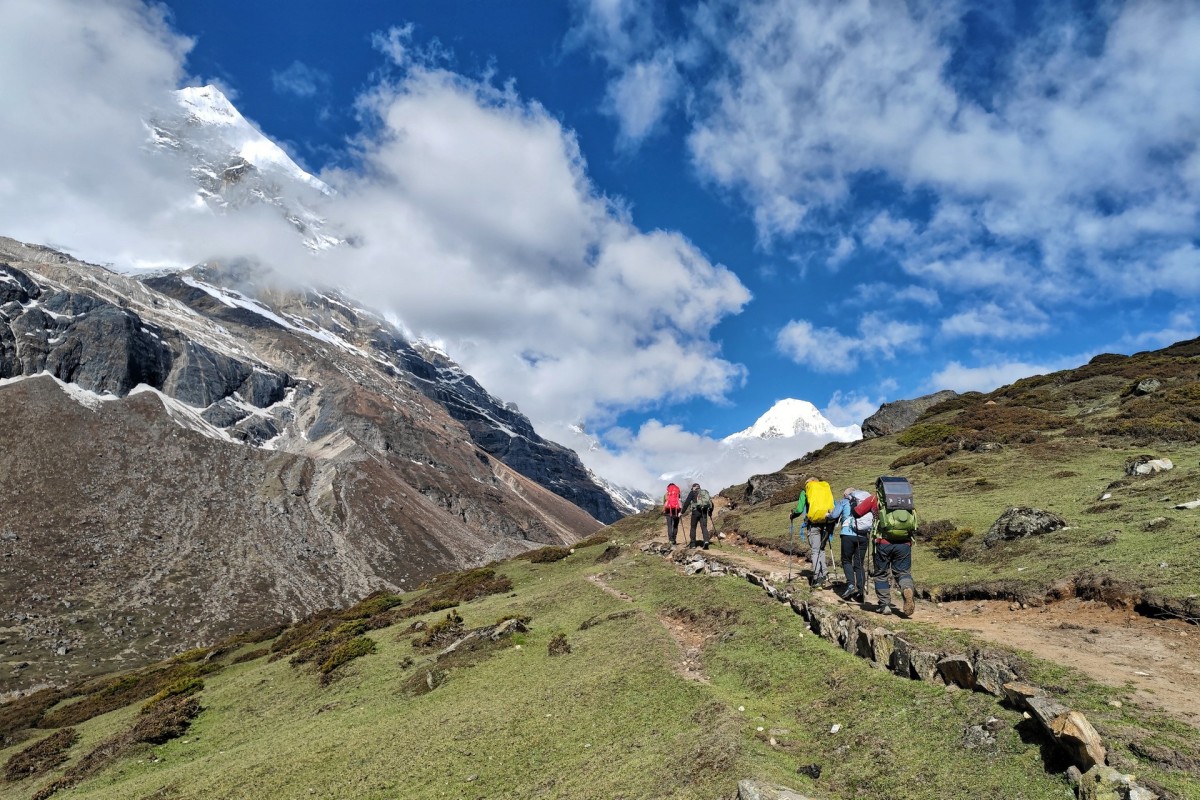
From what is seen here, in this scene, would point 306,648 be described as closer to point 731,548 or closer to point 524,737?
point 524,737

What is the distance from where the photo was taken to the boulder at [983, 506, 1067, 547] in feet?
62.5

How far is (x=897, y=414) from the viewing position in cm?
6775

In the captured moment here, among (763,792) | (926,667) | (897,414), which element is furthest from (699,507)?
(897,414)

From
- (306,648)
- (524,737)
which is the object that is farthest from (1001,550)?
(306,648)

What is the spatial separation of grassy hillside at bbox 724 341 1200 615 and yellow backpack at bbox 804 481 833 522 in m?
3.64

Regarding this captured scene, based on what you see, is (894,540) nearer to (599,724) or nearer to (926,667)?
(926,667)

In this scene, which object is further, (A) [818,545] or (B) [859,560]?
(A) [818,545]

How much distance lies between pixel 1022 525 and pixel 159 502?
137 metres

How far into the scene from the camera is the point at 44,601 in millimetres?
78250

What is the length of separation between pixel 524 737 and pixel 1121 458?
98.1 ft

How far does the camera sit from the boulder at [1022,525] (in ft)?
62.5

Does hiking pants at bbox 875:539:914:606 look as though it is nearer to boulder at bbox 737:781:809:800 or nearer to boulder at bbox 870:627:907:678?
boulder at bbox 870:627:907:678

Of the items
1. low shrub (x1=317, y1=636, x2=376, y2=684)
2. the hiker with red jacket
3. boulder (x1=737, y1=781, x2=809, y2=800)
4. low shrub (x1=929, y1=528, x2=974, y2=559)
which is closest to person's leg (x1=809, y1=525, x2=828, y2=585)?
low shrub (x1=929, y1=528, x2=974, y2=559)

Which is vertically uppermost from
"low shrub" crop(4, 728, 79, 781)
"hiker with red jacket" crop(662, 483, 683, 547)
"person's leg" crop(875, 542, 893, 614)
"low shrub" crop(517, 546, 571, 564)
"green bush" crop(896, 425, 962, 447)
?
"green bush" crop(896, 425, 962, 447)
